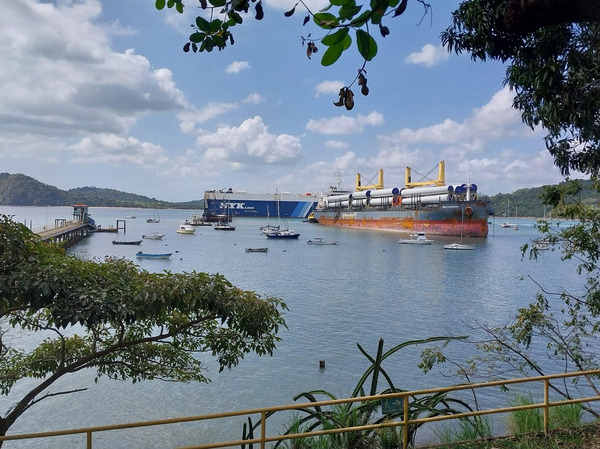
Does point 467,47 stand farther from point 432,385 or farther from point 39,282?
point 432,385

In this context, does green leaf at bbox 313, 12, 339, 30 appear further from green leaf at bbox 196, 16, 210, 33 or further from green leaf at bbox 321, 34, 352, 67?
green leaf at bbox 196, 16, 210, 33

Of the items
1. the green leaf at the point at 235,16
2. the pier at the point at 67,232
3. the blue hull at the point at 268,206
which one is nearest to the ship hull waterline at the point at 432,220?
the blue hull at the point at 268,206

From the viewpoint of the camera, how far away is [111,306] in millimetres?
4590

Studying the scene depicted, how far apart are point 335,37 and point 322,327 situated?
15.7 m

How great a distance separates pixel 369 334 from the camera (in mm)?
15852

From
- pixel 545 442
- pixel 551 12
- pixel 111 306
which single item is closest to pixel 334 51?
pixel 551 12

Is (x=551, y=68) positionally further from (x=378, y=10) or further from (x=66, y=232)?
(x=66, y=232)

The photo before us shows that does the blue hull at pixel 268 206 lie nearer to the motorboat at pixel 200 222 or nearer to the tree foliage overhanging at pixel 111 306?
the motorboat at pixel 200 222

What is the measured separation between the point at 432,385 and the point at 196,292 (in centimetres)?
785

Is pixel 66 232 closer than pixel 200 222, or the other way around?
pixel 66 232

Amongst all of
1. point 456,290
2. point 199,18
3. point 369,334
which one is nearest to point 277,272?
point 456,290

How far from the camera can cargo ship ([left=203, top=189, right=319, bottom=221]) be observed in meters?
118

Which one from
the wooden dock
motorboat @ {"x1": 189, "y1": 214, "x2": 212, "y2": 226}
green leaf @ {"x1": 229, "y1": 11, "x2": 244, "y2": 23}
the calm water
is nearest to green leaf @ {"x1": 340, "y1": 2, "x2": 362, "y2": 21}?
green leaf @ {"x1": 229, "y1": 11, "x2": 244, "y2": 23}

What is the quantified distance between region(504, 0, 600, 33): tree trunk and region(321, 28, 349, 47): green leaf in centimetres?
83
